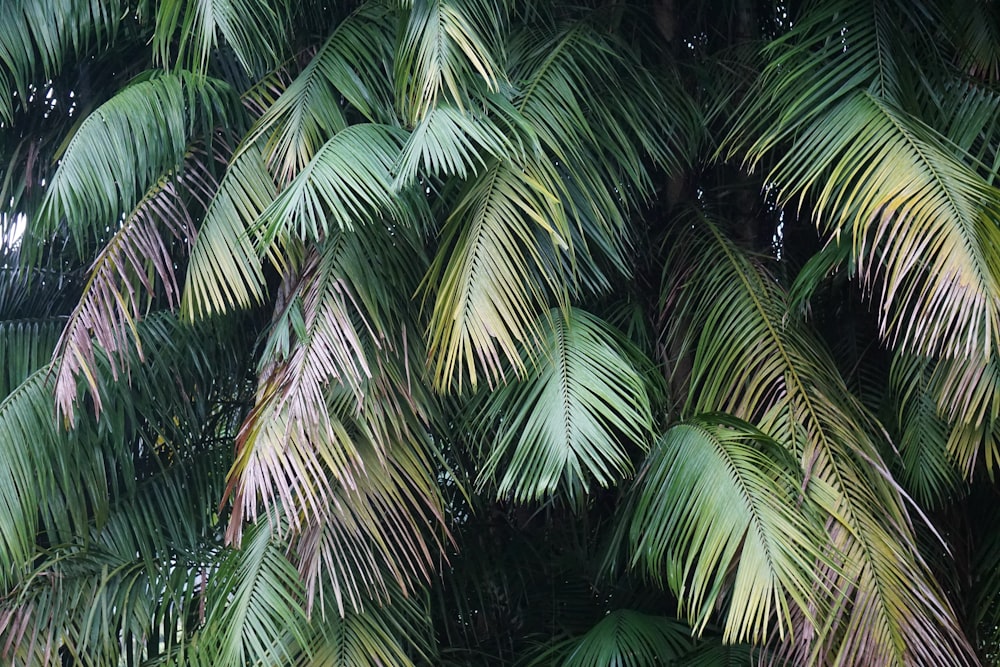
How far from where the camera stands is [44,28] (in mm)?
2326

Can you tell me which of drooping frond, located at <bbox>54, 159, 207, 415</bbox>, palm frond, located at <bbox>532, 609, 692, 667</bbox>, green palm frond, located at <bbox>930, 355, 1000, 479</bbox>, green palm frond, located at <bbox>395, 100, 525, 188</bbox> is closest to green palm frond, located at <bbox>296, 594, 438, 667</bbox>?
palm frond, located at <bbox>532, 609, 692, 667</bbox>

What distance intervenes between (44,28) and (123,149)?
0.54m

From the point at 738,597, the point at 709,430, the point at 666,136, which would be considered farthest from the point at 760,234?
the point at 738,597

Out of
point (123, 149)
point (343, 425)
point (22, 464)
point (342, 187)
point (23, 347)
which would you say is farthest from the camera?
point (23, 347)

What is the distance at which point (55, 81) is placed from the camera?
2613mm

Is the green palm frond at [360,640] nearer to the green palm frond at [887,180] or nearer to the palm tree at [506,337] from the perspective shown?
the palm tree at [506,337]

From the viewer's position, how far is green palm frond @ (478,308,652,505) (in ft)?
5.54

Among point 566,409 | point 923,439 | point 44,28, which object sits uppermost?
point 44,28

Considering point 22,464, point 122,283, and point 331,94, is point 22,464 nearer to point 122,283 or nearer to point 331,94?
point 122,283

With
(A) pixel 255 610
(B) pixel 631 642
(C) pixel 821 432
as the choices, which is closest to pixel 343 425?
(A) pixel 255 610

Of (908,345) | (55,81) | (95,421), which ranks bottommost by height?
(908,345)

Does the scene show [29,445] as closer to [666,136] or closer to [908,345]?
[666,136]

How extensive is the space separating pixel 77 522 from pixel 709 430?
1.48 meters

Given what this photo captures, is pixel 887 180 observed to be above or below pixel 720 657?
above
